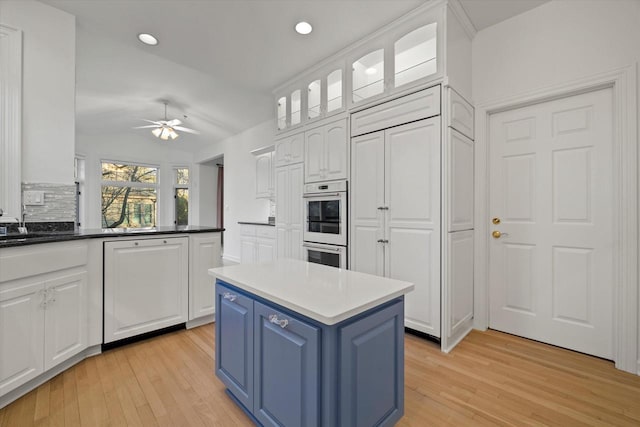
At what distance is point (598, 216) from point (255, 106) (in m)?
4.71

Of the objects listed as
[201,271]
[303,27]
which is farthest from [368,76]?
[201,271]

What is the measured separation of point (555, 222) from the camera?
235cm

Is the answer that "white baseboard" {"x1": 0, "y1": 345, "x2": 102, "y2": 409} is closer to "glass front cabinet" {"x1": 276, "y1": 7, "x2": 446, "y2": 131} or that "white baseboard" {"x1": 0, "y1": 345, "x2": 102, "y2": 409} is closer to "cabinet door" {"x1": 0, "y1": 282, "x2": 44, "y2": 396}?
"cabinet door" {"x1": 0, "y1": 282, "x2": 44, "y2": 396}

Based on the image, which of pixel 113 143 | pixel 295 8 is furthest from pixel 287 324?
pixel 113 143

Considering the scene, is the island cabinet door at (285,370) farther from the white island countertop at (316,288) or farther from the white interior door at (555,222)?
the white interior door at (555,222)

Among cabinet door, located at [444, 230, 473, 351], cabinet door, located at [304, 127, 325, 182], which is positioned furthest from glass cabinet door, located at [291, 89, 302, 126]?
cabinet door, located at [444, 230, 473, 351]

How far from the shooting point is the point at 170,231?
249 cm

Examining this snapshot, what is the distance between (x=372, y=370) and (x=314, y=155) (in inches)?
102

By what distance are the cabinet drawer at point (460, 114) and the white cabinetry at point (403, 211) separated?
162 millimetres

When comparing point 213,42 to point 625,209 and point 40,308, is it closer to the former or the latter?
point 40,308

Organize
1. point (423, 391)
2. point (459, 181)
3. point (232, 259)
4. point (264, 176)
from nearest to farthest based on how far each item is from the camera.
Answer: point (423, 391) < point (459, 181) < point (264, 176) < point (232, 259)

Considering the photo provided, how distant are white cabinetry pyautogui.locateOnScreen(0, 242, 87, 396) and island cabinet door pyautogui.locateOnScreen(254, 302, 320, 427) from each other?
146 centimetres

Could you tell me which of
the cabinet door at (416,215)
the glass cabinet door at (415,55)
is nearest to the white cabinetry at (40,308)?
the cabinet door at (416,215)

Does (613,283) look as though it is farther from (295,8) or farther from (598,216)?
(295,8)
